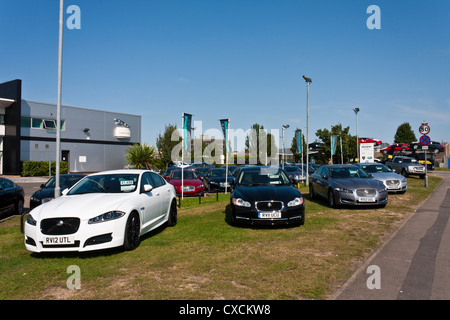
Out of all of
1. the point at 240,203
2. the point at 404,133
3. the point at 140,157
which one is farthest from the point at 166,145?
the point at 404,133

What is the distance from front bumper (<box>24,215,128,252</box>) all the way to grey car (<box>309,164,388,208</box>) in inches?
293

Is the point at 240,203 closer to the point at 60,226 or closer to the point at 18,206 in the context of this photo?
the point at 60,226

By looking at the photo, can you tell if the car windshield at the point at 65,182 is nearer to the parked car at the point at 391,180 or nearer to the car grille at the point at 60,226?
the car grille at the point at 60,226

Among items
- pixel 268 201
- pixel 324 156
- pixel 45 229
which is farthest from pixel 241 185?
pixel 324 156

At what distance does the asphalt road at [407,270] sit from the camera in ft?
12.9

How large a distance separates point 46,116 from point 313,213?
1383 inches

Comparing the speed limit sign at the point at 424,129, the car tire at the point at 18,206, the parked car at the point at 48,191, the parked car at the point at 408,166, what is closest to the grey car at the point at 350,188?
the parked car at the point at 48,191

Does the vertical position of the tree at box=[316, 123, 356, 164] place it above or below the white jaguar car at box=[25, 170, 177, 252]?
above

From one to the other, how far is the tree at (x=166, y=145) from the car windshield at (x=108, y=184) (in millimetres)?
37571

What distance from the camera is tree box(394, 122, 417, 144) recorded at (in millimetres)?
92938

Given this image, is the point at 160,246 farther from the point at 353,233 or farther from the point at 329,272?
the point at 353,233

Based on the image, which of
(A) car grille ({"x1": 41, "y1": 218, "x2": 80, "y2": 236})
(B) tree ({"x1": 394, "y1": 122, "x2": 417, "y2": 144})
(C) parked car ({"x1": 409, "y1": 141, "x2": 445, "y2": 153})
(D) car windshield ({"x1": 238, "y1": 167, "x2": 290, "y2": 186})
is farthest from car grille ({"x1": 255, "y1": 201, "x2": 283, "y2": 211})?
(B) tree ({"x1": 394, "y1": 122, "x2": 417, "y2": 144})

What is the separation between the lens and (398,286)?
4.19 meters

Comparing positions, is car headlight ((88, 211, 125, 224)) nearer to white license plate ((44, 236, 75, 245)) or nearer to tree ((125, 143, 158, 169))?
white license plate ((44, 236, 75, 245))
